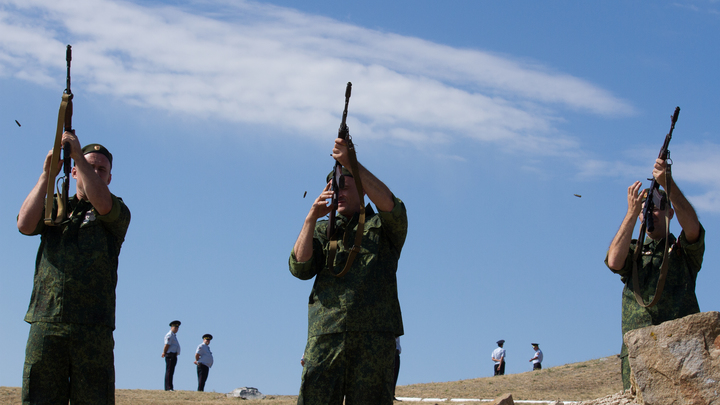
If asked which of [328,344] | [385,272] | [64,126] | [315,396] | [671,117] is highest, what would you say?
[671,117]

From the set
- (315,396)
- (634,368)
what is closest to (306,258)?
(315,396)

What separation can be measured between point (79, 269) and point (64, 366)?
0.63 meters

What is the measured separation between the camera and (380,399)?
5.16m

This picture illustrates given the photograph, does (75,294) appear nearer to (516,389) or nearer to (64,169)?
(64,169)

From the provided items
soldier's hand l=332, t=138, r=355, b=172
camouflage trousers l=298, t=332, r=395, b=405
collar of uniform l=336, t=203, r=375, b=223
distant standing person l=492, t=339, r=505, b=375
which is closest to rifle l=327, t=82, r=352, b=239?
collar of uniform l=336, t=203, r=375, b=223

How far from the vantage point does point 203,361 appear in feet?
54.7

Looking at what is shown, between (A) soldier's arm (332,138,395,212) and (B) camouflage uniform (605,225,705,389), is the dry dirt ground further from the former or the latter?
(A) soldier's arm (332,138,395,212)

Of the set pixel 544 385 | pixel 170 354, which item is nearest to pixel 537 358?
pixel 544 385

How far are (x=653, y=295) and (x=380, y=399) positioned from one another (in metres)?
2.75

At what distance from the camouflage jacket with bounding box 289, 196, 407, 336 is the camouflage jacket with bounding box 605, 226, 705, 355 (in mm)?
2414

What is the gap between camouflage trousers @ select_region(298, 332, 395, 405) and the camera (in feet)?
16.9

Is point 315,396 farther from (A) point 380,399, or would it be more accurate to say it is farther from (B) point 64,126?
(B) point 64,126

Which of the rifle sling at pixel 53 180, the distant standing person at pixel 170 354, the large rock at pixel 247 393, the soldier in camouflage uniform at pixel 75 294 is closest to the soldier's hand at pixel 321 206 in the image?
the soldier in camouflage uniform at pixel 75 294

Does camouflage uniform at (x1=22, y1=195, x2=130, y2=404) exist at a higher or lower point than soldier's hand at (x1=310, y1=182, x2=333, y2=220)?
lower
